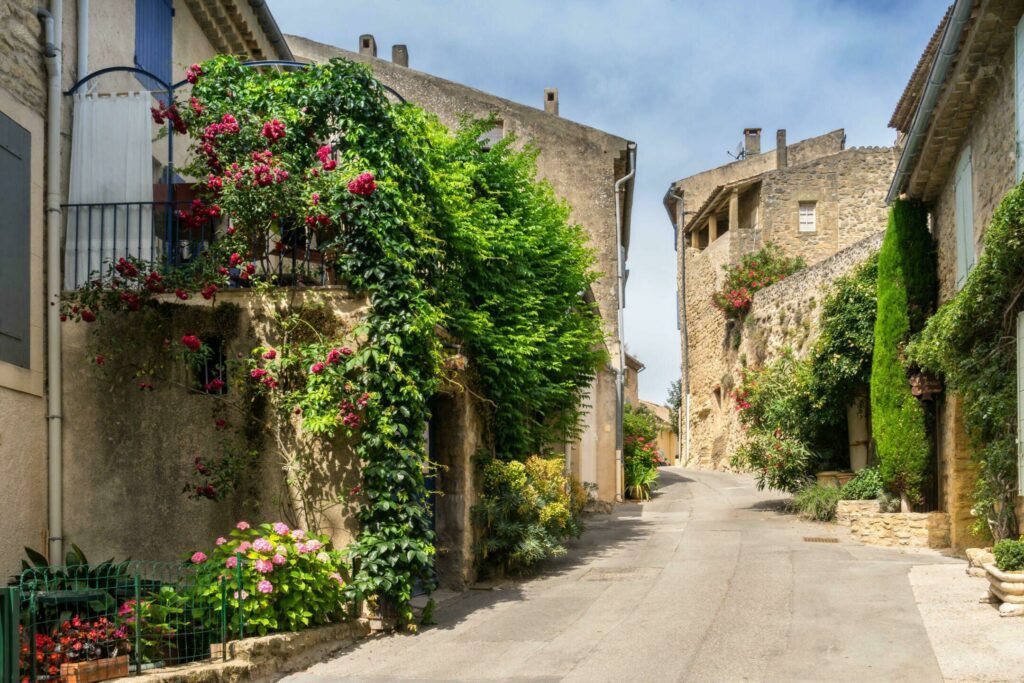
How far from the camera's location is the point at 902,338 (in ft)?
51.4

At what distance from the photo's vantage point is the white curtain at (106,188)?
10.1 meters

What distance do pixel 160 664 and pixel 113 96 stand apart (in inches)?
222

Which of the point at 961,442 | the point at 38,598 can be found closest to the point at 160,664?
the point at 38,598

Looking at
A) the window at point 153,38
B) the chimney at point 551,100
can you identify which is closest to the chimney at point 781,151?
the chimney at point 551,100

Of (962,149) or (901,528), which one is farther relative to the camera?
(901,528)

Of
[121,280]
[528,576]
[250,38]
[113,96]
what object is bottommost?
[528,576]

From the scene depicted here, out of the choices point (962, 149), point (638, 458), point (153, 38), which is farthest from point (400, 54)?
point (962, 149)

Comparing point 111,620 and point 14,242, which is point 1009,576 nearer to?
point 111,620

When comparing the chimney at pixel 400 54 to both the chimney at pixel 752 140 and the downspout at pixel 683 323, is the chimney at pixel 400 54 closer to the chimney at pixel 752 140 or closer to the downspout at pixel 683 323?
the downspout at pixel 683 323

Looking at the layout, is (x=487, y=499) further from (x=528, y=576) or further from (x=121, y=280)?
(x=121, y=280)

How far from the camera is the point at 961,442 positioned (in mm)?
13898

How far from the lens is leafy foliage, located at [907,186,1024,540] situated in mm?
10266

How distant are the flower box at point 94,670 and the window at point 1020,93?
899cm

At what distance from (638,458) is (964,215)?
1270cm
